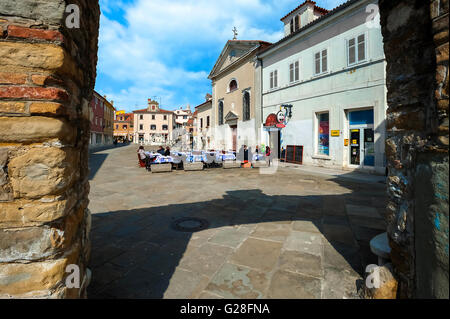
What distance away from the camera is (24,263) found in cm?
137

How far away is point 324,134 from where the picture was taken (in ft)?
40.9

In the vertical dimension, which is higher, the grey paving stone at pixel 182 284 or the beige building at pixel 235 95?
the beige building at pixel 235 95

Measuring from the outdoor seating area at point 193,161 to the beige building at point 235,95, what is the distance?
207 inches

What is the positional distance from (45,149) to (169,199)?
14.7 ft

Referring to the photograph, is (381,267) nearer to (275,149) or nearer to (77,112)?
(77,112)

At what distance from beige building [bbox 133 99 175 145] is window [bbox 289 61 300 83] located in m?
46.3

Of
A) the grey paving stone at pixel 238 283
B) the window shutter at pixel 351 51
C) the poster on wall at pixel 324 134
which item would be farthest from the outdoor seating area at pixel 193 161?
the grey paving stone at pixel 238 283

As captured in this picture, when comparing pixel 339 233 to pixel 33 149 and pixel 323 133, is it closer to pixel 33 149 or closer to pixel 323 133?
pixel 33 149

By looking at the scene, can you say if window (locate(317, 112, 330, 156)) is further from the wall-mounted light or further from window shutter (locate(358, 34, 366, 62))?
window shutter (locate(358, 34, 366, 62))

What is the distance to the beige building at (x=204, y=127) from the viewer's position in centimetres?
2623

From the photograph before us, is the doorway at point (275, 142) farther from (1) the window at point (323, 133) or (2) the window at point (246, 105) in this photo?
(2) the window at point (246, 105)

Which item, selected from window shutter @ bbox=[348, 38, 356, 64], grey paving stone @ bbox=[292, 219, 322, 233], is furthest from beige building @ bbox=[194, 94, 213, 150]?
grey paving stone @ bbox=[292, 219, 322, 233]

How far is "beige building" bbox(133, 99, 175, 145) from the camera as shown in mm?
57406
